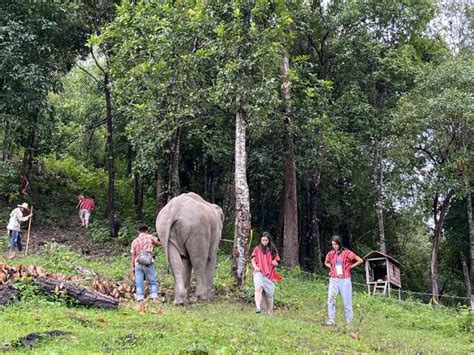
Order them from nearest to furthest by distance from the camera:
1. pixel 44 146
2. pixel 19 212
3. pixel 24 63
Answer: pixel 19 212 < pixel 24 63 < pixel 44 146

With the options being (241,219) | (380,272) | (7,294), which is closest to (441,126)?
(380,272)

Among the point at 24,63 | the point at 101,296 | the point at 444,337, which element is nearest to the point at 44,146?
the point at 24,63

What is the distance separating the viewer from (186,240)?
1284 centimetres

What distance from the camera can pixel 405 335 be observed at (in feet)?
40.3

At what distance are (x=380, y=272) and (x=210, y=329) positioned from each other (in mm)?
15655

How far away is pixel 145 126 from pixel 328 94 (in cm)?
828

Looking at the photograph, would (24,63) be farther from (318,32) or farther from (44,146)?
(318,32)

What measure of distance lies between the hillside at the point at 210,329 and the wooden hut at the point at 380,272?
6.06m

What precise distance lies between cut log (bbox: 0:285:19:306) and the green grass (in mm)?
178

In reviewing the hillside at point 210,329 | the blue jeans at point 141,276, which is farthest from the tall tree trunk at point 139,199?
the blue jeans at point 141,276

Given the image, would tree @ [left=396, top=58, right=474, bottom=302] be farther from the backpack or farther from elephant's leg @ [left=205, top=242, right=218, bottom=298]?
the backpack

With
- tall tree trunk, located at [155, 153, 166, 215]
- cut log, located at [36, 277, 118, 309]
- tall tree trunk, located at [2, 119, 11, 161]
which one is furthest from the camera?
tall tree trunk, located at [2, 119, 11, 161]

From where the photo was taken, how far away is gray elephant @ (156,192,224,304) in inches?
→ 499

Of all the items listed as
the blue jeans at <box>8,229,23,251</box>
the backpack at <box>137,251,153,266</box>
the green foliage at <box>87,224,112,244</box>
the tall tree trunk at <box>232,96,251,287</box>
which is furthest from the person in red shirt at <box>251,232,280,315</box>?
the green foliage at <box>87,224,112,244</box>
